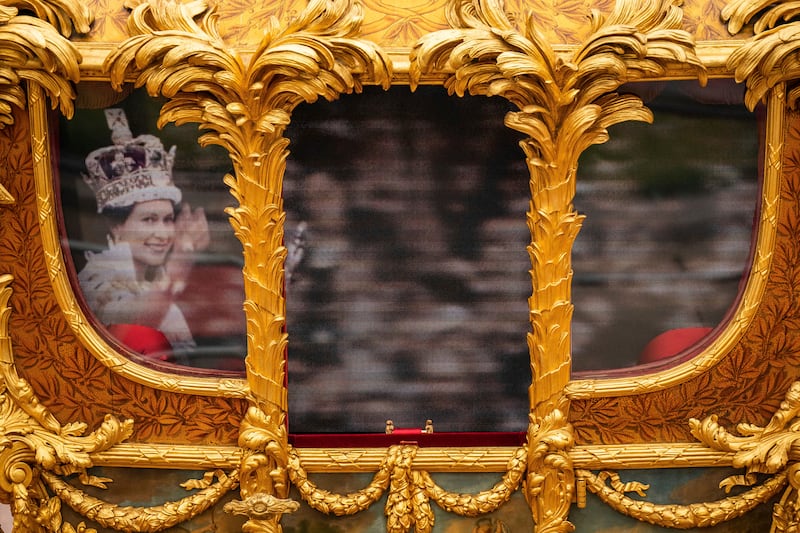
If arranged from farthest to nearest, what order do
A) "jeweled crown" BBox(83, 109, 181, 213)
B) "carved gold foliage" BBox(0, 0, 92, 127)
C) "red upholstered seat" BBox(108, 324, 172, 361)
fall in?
"red upholstered seat" BBox(108, 324, 172, 361) < "jeweled crown" BBox(83, 109, 181, 213) < "carved gold foliage" BBox(0, 0, 92, 127)

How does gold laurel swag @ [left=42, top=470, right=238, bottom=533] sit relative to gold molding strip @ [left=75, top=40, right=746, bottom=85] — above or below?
below

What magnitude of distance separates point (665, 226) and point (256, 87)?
3.86ft

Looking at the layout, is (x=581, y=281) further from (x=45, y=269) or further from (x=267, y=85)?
(x=45, y=269)

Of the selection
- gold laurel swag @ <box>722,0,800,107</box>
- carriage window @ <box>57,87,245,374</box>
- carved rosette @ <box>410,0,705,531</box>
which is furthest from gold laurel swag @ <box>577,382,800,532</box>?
carriage window @ <box>57,87,245,374</box>

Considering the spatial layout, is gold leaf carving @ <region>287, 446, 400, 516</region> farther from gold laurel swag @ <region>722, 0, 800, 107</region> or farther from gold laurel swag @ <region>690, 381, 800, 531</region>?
gold laurel swag @ <region>722, 0, 800, 107</region>

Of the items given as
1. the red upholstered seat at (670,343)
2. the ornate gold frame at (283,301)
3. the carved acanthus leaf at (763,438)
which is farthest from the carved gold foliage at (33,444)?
the carved acanthus leaf at (763,438)

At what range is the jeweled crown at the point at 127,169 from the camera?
3.45 m

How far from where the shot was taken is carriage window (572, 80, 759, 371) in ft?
11.3

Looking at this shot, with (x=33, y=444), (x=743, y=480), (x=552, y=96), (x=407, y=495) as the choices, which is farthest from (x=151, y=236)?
(x=743, y=480)

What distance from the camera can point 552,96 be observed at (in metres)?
3.37

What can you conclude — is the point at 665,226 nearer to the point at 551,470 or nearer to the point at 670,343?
the point at 670,343

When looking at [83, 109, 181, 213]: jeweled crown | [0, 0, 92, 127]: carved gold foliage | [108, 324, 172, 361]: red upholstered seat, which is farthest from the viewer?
[108, 324, 172, 361]: red upholstered seat

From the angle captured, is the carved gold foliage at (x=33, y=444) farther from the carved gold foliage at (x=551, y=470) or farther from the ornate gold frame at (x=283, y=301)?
the carved gold foliage at (x=551, y=470)

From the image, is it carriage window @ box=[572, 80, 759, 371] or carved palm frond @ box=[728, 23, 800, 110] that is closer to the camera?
carved palm frond @ box=[728, 23, 800, 110]
